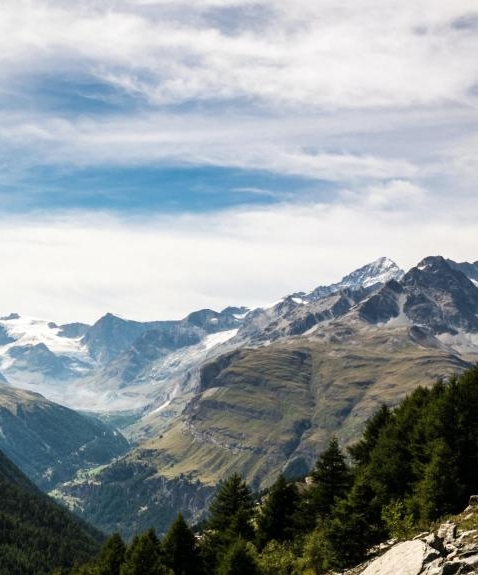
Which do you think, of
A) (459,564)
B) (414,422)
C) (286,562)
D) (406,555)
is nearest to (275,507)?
(286,562)

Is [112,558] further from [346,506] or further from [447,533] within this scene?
[447,533]

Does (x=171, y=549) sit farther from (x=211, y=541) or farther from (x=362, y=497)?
(x=362, y=497)

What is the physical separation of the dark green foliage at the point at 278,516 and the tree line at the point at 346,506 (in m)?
0.12

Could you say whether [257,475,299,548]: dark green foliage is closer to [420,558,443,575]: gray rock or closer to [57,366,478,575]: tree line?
[57,366,478,575]: tree line

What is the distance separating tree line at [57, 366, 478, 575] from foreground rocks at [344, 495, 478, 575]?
25.7 feet

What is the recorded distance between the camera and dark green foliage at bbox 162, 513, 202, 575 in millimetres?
73375

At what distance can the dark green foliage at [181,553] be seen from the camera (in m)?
73.4

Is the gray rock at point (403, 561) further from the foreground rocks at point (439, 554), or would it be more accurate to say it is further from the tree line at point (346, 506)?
the tree line at point (346, 506)

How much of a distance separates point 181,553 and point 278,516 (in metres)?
13.2

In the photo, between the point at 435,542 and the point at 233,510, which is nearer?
the point at 435,542

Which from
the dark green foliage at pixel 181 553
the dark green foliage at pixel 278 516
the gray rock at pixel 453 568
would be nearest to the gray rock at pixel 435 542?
the gray rock at pixel 453 568

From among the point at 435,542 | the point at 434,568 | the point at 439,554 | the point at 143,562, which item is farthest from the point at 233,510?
the point at 434,568

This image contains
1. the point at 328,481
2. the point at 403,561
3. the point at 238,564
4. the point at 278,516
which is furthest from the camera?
the point at 278,516

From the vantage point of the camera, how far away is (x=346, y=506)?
61.3 metres
